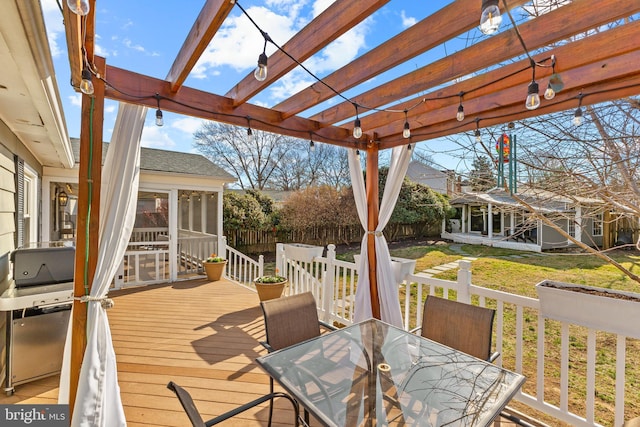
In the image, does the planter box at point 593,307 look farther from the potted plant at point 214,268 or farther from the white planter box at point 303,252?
the potted plant at point 214,268

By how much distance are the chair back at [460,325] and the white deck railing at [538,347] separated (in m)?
0.28

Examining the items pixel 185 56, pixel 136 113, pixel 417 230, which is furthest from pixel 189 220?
pixel 417 230

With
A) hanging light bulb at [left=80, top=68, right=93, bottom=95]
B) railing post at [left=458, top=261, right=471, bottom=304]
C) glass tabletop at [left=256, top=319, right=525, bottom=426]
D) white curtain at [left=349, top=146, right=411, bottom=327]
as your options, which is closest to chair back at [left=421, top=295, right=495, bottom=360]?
glass tabletop at [left=256, top=319, right=525, bottom=426]

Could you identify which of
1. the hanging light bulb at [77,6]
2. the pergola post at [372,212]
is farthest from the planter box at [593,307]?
the hanging light bulb at [77,6]

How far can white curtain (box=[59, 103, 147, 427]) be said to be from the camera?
1722 millimetres

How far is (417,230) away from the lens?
516 inches

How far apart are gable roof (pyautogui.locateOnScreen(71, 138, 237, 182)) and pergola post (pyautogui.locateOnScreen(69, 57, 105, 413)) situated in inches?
162

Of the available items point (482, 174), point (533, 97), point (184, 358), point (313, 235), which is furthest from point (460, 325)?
point (313, 235)

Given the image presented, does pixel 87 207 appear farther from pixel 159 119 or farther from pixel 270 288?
pixel 270 288

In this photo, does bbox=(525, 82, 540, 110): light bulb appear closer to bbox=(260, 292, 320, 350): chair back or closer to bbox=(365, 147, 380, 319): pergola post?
bbox=(260, 292, 320, 350): chair back

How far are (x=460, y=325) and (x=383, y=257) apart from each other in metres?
1.43

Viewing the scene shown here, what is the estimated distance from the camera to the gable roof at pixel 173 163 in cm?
611

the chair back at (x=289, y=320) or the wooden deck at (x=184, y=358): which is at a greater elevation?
the chair back at (x=289, y=320)

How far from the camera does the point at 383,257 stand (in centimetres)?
345
